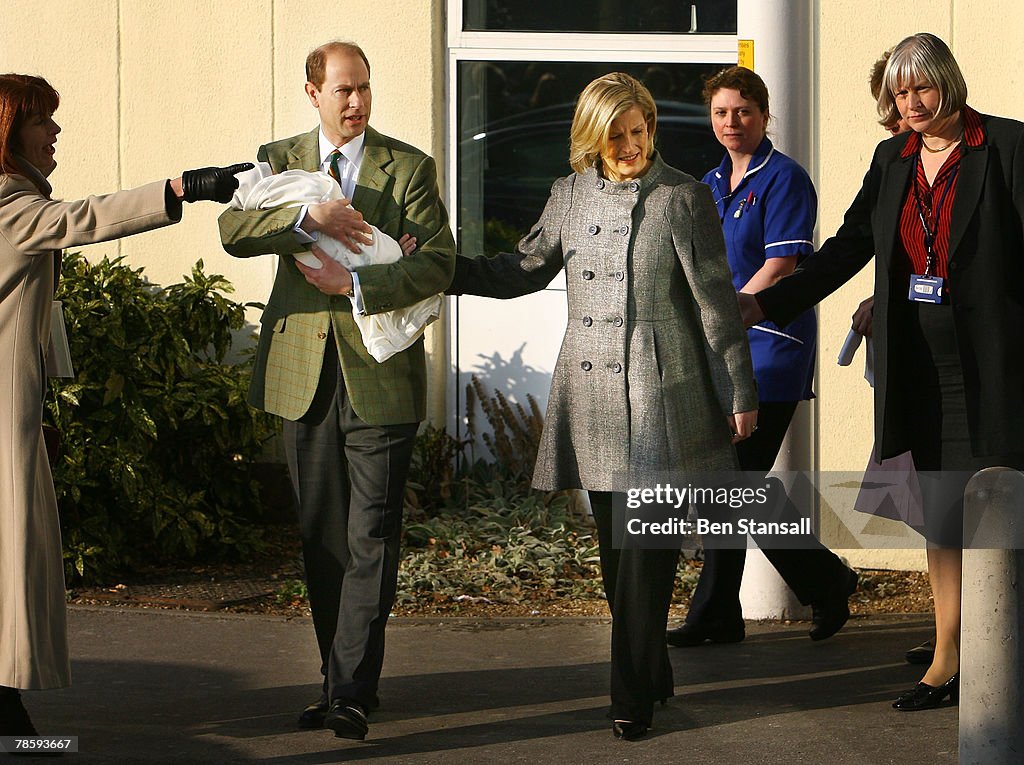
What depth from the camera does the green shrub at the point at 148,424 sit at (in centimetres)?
728

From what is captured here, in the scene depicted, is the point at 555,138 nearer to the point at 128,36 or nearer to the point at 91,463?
the point at 128,36

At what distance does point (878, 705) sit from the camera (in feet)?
17.3

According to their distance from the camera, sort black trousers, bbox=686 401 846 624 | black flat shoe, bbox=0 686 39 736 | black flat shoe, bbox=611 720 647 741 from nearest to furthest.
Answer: black flat shoe, bbox=0 686 39 736, black flat shoe, bbox=611 720 647 741, black trousers, bbox=686 401 846 624

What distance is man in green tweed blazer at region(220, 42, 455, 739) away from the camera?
4883 mm

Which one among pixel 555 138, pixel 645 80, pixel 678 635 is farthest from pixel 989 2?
pixel 678 635

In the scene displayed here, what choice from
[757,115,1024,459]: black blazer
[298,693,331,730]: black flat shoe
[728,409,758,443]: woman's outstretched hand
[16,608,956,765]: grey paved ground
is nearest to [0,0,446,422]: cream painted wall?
[16,608,956,765]: grey paved ground

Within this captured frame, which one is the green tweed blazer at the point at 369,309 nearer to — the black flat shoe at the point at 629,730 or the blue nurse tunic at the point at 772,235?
the black flat shoe at the point at 629,730

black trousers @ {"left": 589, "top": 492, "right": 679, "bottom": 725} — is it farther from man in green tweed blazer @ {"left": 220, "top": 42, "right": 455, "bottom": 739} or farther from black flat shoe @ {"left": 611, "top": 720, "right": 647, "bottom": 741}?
man in green tweed blazer @ {"left": 220, "top": 42, "right": 455, "bottom": 739}

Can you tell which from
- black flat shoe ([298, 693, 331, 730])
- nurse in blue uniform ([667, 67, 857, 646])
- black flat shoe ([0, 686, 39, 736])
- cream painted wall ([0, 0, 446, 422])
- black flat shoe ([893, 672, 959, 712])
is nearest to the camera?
black flat shoe ([0, 686, 39, 736])

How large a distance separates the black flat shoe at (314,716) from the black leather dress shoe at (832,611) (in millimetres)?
2193

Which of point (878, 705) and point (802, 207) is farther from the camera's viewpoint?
point (802, 207)

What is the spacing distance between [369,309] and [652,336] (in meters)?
0.89

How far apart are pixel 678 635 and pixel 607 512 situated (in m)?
1.39

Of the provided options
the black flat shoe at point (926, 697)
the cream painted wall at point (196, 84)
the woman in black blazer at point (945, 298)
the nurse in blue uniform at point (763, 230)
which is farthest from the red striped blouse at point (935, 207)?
the cream painted wall at point (196, 84)
